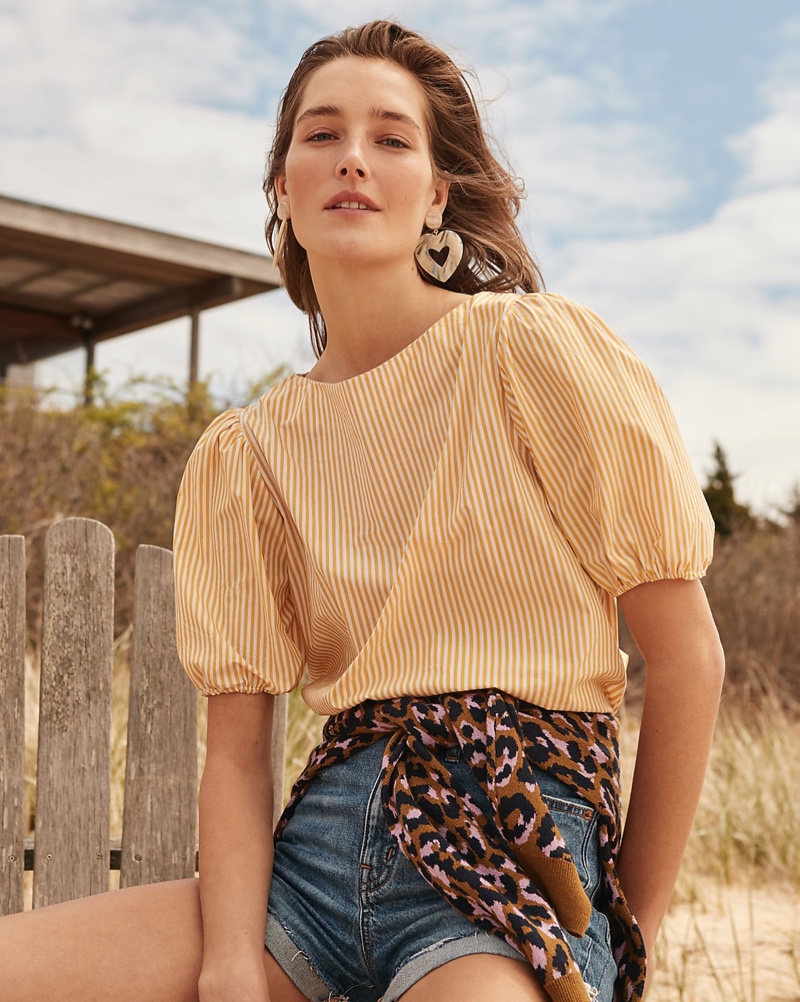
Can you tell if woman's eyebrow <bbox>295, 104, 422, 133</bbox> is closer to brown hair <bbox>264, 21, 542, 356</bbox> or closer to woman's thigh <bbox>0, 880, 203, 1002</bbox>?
brown hair <bbox>264, 21, 542, 356</bbox>

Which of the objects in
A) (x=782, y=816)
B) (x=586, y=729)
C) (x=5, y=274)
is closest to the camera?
(x=586, y=729)

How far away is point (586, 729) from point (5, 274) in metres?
12.0

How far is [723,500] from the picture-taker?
13117 mm

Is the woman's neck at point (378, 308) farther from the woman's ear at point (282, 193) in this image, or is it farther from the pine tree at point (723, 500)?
the pine tree at point (723, 500)

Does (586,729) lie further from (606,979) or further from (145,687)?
(145,687)

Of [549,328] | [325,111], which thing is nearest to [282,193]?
[325,111]

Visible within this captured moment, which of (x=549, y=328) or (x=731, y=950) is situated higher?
(x=549, y=328)

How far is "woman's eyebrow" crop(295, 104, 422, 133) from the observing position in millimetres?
1840

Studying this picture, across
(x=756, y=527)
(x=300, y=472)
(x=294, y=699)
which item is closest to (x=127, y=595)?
(x=294, y=699)

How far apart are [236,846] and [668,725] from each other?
0.66 meters

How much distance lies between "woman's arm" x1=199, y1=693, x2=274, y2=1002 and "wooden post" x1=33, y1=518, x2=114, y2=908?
0.67m

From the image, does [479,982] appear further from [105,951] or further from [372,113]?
[372,113]

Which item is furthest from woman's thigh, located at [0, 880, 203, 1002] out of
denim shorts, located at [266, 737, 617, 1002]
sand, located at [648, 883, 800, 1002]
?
sand, located at [648, 883, 800, 1002]

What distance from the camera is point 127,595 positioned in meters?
5.98
